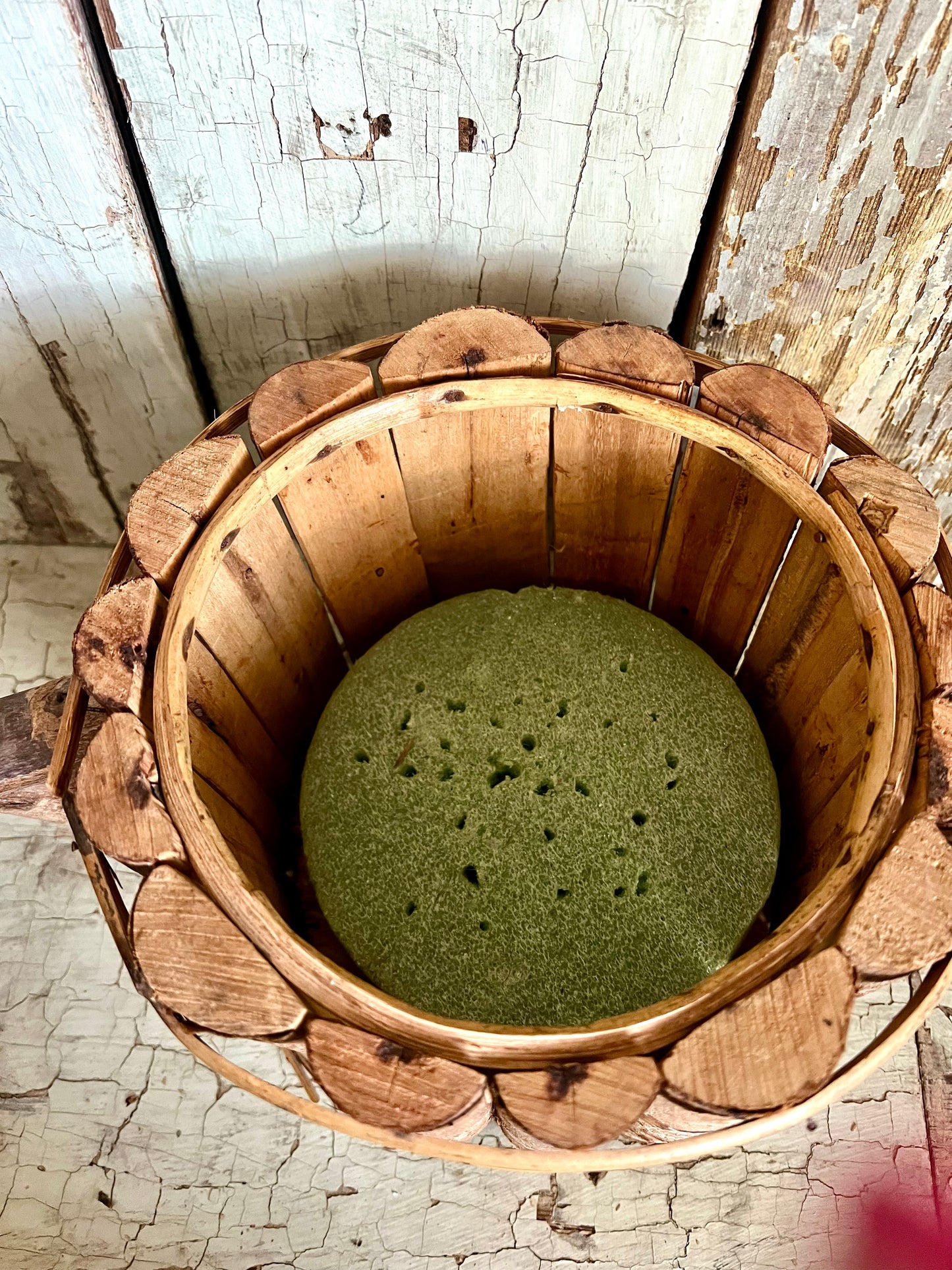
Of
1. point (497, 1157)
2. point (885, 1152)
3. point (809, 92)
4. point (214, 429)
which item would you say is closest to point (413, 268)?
point (214, 429)

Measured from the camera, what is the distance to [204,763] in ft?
3.05

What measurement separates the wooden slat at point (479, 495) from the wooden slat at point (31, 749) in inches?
17.9

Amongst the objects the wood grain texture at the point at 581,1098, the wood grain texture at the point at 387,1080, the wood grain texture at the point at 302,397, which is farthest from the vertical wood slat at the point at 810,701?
the wood grain texture at the point at 302,397

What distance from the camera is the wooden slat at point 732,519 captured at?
94 cm

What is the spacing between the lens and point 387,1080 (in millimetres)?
686

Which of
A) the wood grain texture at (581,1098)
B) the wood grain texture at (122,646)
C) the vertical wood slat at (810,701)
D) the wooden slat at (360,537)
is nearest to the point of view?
the wood grain texture at (581,1098)

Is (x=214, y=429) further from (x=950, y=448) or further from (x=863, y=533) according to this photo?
(x=950, y=448)

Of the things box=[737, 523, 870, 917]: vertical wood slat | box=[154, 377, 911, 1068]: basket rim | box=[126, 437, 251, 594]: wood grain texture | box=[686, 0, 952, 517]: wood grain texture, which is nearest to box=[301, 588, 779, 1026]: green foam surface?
box=[737, 523, 870, 917]: vertical wood slat

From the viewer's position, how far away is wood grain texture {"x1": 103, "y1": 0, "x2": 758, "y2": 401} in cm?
87

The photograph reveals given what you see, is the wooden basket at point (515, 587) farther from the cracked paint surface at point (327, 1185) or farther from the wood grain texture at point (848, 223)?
the cracked paint surface at point (327, 1185)

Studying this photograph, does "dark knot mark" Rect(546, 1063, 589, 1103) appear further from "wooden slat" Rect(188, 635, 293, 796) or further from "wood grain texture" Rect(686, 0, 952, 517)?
"wood grain texture" Rect(686, 0, 952, 517)

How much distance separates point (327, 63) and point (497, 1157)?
98cm

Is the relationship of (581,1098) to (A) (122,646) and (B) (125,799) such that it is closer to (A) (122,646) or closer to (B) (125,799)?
(B) (125,799)

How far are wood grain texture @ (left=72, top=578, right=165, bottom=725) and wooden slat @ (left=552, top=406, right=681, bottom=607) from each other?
0.50 m
